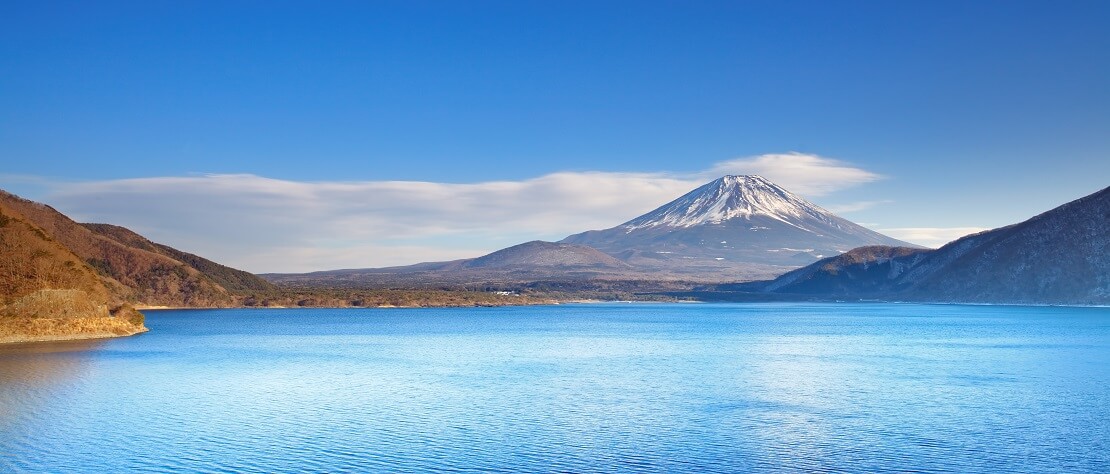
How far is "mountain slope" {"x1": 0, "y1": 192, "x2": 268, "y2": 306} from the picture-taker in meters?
114

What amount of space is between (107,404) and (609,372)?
19.8 metres

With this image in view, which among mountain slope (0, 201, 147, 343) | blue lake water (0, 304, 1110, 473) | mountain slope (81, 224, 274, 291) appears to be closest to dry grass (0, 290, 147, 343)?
mountain slope (0, 201, 147, 343)

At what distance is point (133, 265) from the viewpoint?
127500mm

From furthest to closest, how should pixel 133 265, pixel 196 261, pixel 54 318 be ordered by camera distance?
pixel 196 261 < pixel 133 265 < pixel 54 318

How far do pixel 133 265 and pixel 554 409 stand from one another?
11272cm

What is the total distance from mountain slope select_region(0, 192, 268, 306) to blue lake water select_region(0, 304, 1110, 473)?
6592 cm

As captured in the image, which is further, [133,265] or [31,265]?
[133,265]

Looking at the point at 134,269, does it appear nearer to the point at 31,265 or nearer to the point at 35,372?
the point at 31,265

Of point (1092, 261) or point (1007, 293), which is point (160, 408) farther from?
point (1007, 293)

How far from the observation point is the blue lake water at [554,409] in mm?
21641

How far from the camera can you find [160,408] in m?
29.8

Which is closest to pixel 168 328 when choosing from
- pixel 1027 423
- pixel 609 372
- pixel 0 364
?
pixel 0 364

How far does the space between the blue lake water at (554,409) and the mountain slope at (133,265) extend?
65921 millimetres

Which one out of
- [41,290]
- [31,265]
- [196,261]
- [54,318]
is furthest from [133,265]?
[31,265]
